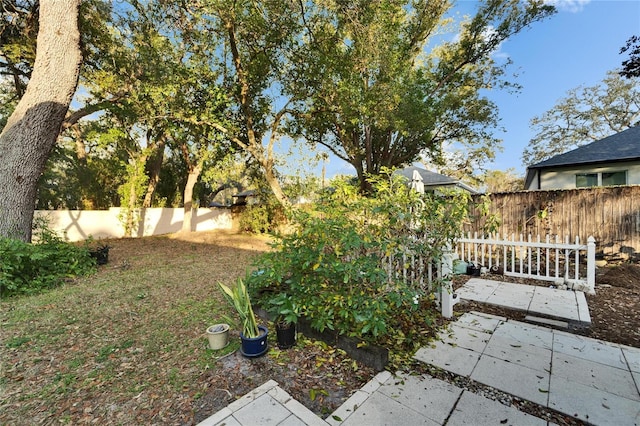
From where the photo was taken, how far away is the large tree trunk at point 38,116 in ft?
16.4

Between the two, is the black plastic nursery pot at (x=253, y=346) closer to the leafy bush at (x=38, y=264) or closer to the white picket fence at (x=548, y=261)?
the white picket fence at (x=548, y=261)

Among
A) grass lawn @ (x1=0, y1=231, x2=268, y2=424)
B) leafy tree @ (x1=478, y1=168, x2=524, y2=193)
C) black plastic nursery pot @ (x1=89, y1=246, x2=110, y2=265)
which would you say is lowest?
grass lawn @ (x1=0, y1=231, x2=268, y2=424)

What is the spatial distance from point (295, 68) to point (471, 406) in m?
9.42

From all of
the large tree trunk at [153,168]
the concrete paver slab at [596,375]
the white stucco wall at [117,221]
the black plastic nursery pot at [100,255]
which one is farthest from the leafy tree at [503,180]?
the black plastic nursery pot at [100,255]

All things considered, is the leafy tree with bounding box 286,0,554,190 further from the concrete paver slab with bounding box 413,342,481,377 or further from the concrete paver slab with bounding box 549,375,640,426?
the concrete paver slab with bounding box 549,375,640,426

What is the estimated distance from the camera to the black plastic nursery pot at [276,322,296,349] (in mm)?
2506

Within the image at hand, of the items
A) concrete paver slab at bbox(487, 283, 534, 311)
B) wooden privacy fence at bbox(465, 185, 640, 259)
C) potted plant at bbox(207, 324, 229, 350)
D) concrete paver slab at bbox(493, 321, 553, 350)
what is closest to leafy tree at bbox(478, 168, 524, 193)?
wooden privacy fence at bbox(465, 185, 640, 259)

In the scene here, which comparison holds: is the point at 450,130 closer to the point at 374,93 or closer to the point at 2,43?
the point at 374,93

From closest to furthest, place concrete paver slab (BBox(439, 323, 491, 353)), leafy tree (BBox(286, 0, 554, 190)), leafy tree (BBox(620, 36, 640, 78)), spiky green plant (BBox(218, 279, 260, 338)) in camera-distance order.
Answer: spiky green plant (BBox(218, 279, 260, 338)) → concrete paver slab (BBox(439, 323, 491, 353)) → leafy tree (BBox(620, 36, 640, 78)) → leafy tree (BBox(286, 0, 554, 190))

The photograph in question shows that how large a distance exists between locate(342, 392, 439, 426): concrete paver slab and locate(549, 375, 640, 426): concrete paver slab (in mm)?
949

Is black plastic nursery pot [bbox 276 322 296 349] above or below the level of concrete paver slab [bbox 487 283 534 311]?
above

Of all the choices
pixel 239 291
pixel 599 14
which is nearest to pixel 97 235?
pixel 239 291

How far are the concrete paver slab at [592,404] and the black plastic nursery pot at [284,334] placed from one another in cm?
198

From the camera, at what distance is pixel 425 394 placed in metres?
1.89
